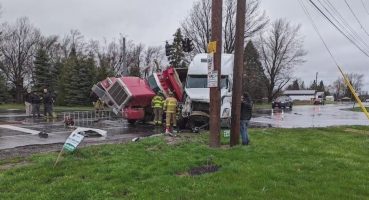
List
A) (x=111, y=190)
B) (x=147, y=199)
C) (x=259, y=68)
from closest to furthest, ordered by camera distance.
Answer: (x=147, y=199) < (x=111, y=190) < (x=259, y=68)

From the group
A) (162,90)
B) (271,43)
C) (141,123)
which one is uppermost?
(271,43)

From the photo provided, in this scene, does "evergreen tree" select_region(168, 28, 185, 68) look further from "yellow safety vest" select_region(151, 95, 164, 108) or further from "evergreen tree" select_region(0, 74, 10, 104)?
"yellow safety vest" select_region(151, 95, 164, 108)

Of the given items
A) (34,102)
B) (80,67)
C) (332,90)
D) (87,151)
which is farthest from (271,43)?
(332,90)

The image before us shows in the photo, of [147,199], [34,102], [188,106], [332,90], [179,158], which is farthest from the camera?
[332,90]

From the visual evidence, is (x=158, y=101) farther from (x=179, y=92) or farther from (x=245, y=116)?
(x=245, y=116)

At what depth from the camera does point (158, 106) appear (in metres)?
22.6

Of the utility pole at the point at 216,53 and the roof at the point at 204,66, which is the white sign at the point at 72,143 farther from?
the roof at the point at 204,66

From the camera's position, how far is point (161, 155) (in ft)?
36.9

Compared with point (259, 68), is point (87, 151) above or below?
below

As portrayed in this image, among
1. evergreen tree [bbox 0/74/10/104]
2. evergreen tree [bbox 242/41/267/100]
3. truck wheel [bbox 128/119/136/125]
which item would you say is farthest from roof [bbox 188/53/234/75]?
evergreen tree [bbox 242/41/267/100]

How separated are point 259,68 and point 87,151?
76178mm

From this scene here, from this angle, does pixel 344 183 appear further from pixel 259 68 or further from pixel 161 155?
pixel 259 68

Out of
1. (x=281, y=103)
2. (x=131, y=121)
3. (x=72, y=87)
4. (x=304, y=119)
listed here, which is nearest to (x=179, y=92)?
(x=131, y=121)

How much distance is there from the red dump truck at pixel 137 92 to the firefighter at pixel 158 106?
571 mm
